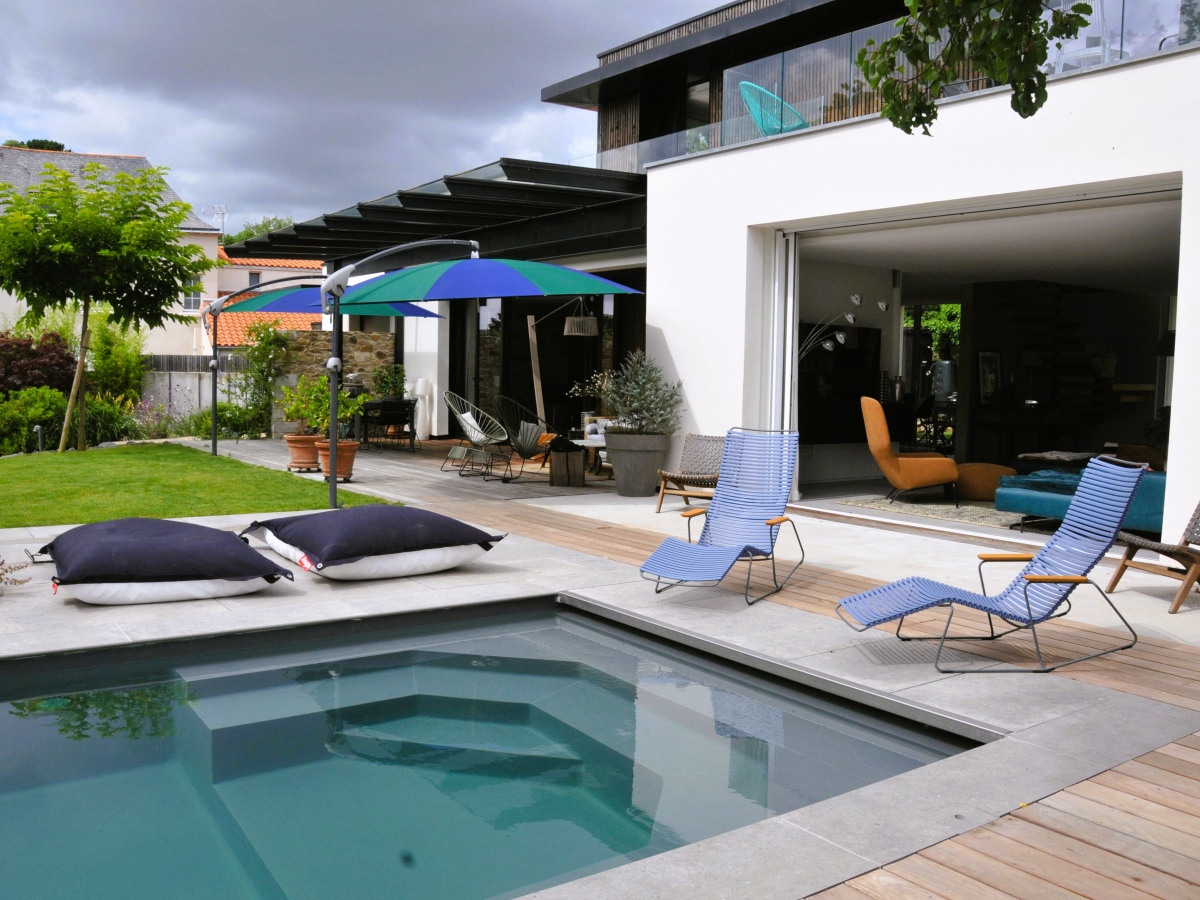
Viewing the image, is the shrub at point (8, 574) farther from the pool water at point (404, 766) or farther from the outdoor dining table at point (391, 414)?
the outdoor dining table at point (391, 414)

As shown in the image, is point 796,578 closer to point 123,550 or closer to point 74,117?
point 123,550

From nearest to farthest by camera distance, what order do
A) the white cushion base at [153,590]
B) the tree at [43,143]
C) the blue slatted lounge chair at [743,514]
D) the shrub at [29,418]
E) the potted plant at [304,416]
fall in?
the white cushion base at [153,590] < the blue slatted lounge chair at [743,514] < the potted plant at [304,416] < the shrub at [29,418] < the tree at [43,143]

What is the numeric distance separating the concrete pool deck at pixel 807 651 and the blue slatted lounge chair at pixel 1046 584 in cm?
23

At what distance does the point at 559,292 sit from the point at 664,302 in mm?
1507

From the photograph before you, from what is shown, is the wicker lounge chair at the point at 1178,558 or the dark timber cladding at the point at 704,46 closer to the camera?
the wicker lounge chair at the point at 1178,558

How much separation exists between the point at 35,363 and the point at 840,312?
13.5m

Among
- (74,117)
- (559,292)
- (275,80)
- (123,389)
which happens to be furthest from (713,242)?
(74,117)

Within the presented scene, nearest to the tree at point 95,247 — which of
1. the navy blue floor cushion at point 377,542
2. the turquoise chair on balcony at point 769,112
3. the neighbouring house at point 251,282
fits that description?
the turquoise chair on balcony at point 769,112

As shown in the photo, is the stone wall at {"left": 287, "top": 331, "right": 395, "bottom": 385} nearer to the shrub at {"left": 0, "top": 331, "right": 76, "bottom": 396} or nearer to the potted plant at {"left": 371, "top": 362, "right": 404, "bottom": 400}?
the potted plant at {"left": 371, "top": 362, "right": 404, "bottom": 400}

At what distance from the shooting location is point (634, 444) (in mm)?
10367

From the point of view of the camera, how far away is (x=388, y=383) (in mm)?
17594

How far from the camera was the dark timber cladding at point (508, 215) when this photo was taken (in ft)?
36.8

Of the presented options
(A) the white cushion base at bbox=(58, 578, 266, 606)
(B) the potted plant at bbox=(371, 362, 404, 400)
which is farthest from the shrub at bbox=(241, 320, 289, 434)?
(A) the white cushion base at bbox=(58, 578, 266, 606)

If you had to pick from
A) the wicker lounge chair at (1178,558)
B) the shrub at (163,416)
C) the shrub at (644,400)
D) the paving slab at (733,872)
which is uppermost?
the shrub at (644,400)
